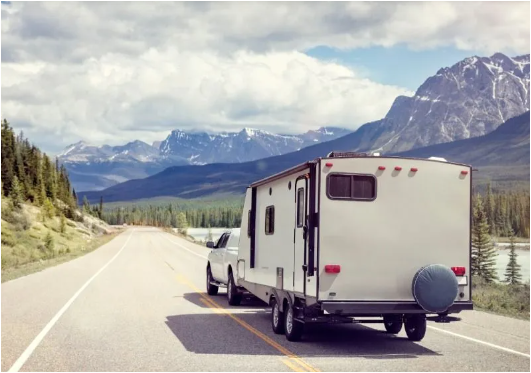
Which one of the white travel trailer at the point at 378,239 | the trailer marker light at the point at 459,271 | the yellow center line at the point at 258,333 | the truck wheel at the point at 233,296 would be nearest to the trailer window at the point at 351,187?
the white travel trailer at the point at 378,239

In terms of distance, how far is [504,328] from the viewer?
53.1ft

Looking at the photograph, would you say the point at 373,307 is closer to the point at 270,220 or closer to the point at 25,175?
the point at 270,220

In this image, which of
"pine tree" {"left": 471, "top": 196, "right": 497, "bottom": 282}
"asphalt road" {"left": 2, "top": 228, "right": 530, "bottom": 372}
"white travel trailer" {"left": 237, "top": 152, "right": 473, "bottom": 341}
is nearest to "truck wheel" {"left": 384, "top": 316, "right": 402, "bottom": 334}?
"asphalt road" {"left": 2, "top": 228, "right": 530, "bottom": 372}

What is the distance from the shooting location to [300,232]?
13414 millimetres

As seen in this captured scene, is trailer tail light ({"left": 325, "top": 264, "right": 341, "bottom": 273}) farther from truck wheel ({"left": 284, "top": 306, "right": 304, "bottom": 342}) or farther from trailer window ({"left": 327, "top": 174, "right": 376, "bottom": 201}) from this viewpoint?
truck wheel ({"left": 284, "top": 306, "right": 304, "bottom": 342})

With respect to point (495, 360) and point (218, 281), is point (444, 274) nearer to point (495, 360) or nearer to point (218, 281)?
point (495, 360)

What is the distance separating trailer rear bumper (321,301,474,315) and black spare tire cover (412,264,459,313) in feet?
0.79

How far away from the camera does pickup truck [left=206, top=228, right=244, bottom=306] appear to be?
19922 mm

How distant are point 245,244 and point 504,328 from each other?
6074 mm

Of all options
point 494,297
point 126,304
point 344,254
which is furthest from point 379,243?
point 494,297

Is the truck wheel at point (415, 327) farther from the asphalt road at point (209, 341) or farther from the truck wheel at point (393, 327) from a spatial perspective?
the truck wheel at point (393, 327)

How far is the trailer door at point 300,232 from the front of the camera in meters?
13.2

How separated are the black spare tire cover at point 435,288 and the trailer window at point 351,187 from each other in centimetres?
160

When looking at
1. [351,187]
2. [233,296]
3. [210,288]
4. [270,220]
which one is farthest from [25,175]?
[351,187]
